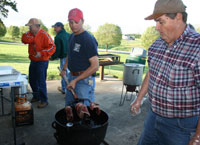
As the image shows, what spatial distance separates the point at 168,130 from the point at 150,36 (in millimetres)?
19477

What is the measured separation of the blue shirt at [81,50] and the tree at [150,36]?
59.5ft

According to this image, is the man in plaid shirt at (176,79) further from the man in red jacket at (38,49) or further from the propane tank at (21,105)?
the man in red jacket at (38,49)

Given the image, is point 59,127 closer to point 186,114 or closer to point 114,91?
point 186,114

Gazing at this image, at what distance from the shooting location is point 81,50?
109 inches

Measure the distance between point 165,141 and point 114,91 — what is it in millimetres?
4710

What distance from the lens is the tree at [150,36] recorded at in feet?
64.8

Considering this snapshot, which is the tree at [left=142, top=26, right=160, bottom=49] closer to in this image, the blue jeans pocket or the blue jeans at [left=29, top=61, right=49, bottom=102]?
the blue jeans at [left=29, top=61, right=49, bottom=102]

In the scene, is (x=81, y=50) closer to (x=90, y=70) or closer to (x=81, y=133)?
(x=90, y=70)

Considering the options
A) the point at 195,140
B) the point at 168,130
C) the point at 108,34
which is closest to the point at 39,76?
the point at 168,130

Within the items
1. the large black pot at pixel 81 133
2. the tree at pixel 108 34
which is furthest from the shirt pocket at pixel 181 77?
the tree at pixel 108 34

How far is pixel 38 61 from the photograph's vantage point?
446cm

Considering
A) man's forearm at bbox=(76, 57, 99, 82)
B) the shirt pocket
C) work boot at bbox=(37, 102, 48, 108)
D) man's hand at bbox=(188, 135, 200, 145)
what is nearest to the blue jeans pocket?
man's hand at bbox=(188, 135, 200, 145)

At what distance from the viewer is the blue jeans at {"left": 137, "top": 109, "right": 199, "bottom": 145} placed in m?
1.59

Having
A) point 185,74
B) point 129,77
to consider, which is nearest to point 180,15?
point 185,74
